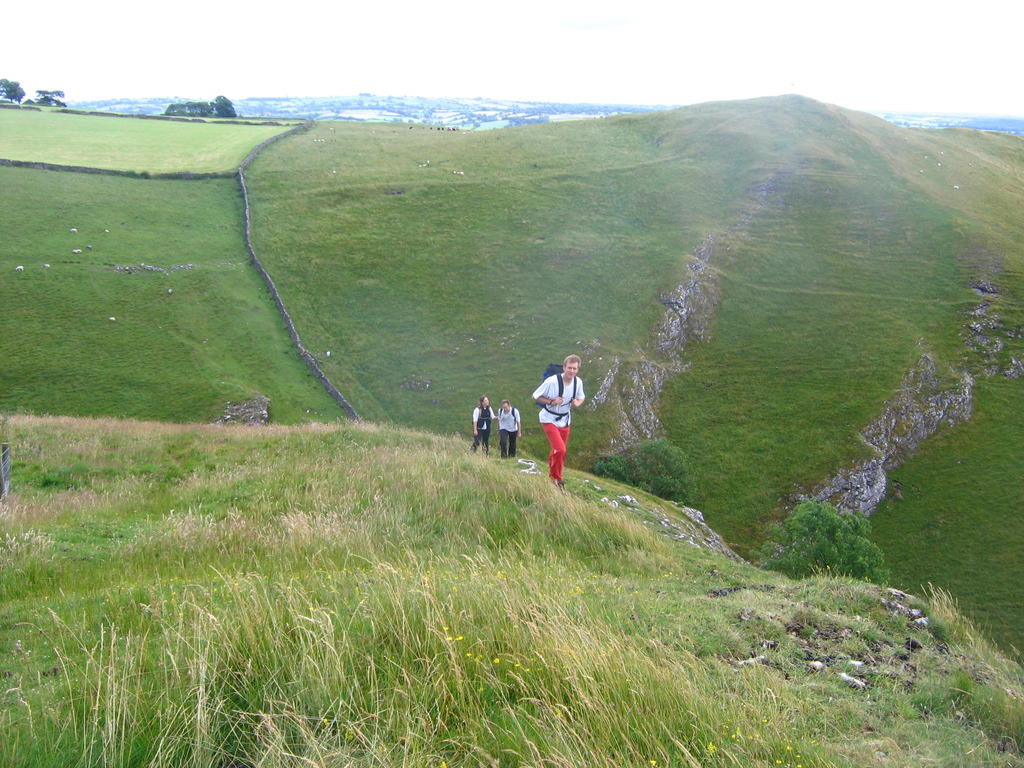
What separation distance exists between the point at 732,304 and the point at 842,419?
49.2 ft

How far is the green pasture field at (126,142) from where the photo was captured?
205ft

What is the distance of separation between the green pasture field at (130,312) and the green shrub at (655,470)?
18.3m

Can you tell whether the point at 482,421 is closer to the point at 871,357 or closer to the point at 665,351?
the point at 665,351

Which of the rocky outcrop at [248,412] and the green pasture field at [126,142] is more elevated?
the green pasture field at [126,142]

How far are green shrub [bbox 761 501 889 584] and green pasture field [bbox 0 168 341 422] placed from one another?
27.3m

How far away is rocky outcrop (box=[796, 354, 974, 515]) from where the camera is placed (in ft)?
132

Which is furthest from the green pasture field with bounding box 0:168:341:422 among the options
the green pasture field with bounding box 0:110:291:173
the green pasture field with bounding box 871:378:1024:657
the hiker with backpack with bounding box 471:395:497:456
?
the green pasture field with bounding box 871:378:1024:657

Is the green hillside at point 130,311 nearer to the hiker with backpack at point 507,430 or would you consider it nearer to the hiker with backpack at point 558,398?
the hiker with backpack at point 507,430

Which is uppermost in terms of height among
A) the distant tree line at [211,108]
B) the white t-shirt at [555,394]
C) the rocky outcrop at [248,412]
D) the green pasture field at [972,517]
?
the distant tree line at [211,108]

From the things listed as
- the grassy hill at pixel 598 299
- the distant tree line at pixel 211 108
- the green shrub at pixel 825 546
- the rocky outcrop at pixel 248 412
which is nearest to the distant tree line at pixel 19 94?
the distant tree line at pixel 211 108

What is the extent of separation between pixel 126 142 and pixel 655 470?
73052mm

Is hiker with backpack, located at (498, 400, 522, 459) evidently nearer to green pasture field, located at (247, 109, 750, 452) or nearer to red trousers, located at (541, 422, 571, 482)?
red trousers, located at (541, 422, 571, 482)

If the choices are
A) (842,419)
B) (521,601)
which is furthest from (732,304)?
(521,601)

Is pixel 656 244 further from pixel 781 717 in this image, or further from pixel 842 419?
pixel 781 717
